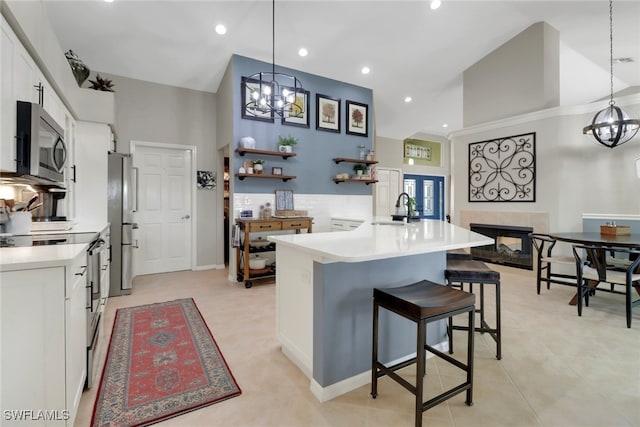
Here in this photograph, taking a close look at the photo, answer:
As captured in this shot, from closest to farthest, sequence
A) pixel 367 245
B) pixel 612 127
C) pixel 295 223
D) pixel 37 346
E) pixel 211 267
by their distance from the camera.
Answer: pixel 37 346
pixel 367 245
pixel 612 127
pixel 295 223
pixel 211 267

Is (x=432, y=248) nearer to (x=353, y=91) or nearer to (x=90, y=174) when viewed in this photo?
(x=90, y=174)

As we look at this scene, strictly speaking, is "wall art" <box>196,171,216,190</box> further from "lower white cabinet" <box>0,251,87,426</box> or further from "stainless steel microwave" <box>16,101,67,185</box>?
"lower white cabinet" <box>0,251,87,426</box>

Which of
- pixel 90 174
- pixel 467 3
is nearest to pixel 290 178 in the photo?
pixel 90 174

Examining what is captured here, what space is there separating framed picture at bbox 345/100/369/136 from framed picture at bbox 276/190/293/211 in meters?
1.69

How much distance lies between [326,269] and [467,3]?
4.52 meters

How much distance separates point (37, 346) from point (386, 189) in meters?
7.42

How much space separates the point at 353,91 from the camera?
555 cm

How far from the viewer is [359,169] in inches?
219

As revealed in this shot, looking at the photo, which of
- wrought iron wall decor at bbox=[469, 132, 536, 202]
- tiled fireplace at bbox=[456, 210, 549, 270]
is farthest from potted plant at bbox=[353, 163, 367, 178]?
tiled fireplace at bbox=[456, 210, 549, 270]

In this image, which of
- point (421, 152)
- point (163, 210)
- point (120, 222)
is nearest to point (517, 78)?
point (421, 152)

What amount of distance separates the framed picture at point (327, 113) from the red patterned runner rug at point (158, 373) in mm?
3663

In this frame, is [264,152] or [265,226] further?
[264,152]

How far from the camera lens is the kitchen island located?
179 cm

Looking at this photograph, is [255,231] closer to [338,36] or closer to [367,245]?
[367,245]
